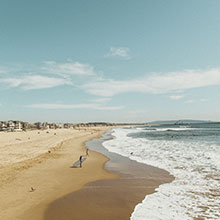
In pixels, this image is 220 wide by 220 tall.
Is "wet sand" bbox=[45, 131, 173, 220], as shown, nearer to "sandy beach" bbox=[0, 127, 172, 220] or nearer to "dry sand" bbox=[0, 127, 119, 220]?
"sandy beach" bbox=[0, 127, 172, 220]

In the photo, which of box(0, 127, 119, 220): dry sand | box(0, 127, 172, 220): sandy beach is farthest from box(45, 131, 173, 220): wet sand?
box(0, 127, 119, 220): dry sand

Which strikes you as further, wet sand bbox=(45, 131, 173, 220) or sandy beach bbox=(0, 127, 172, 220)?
sandy beach bbox=(0, 127, 172, 220)

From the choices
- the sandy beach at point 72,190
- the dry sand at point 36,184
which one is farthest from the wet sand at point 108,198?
the dry sand at point 36,184

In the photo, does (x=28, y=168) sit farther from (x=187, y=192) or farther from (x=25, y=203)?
(x=187, y=192)

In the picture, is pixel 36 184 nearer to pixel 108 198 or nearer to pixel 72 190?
pixel 72 190

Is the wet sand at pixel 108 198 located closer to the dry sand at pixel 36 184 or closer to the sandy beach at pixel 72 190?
the sandy beach at pixel 72 190

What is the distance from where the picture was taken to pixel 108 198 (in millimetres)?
8352

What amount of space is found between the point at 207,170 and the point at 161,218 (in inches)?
346

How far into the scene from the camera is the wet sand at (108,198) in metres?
6.84

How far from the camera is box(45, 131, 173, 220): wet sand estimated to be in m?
6.84

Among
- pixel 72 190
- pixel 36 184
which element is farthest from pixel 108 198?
pixel 36 184

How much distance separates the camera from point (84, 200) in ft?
26.7

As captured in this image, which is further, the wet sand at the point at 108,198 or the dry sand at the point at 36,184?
the dry sand at the point at 36,184

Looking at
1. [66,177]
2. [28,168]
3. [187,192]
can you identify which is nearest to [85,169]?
[66,177]
